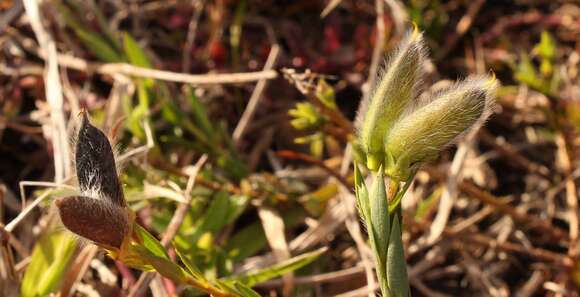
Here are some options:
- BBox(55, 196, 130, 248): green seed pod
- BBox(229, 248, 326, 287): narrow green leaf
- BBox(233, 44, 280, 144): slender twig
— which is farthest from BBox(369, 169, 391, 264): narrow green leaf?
BBox(233, 44, 280, 144): slender twig

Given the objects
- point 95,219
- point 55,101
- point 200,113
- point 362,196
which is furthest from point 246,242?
point 95,219

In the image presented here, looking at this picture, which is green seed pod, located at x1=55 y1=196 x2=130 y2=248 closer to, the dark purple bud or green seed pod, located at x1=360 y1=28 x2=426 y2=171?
the dark purple bud

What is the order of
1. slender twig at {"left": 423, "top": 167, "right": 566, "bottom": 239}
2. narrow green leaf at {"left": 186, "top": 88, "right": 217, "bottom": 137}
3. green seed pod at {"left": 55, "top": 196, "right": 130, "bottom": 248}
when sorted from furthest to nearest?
narrow green leaf at {"left": 186, "top": 88, "right": 217, "bottom": 137}, slender twig at {"left": 423, "top": 167, "right": 566, "bottom": 239}, green seed pod at {"left": 55, "top": 196, "right": 130, "bottom": 248}

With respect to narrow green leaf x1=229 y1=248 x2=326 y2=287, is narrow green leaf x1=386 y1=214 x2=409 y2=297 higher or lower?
higher

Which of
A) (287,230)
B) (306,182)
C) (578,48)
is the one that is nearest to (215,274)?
(287,230)

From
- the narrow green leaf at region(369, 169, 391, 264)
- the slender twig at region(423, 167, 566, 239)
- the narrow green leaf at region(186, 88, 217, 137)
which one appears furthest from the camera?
the narrow green leaf at region(186, 88, 217, 137)

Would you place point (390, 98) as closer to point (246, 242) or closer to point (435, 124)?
point (435, 124)

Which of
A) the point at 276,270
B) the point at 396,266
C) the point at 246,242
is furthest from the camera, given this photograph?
the point at 246,242

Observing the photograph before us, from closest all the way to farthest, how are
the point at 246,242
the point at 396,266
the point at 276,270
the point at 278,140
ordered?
the point at 396,266
the point at 276,270
the point at 246,242
the point at 278,140
